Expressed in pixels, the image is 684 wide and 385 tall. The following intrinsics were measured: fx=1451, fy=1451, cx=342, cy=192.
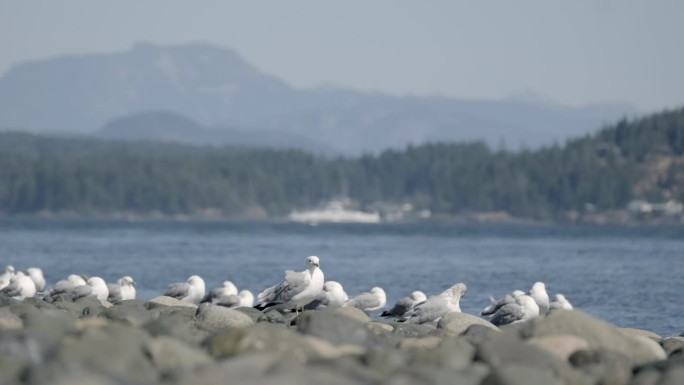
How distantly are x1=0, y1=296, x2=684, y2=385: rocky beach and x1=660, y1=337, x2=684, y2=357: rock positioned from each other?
0.18 feet

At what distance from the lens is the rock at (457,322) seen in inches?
792

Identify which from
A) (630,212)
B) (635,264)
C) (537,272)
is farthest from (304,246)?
(630,212)

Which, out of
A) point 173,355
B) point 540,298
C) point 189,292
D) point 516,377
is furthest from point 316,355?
point 189,292

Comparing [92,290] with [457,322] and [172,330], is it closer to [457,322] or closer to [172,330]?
[457,322]

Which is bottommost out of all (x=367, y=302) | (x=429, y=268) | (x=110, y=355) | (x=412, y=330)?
(x=429, y=268)

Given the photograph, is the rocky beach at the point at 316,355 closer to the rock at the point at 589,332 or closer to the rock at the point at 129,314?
the rock at the point at 589,332

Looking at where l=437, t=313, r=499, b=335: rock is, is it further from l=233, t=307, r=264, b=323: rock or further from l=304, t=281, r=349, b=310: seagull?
l=304, t=281, r=349, b=310: seagull

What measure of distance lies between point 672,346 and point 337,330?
5.17 m

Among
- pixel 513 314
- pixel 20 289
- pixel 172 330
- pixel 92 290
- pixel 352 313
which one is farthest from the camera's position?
pixel 20 289

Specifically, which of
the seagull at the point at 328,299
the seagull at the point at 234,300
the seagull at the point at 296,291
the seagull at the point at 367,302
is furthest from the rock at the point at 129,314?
the seagull at the point at 234,300

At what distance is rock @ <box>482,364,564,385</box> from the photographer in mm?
12367

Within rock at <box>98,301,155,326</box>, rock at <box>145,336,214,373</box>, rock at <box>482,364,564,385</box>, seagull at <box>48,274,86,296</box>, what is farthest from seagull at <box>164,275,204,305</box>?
rock at <box>482,364,564,385</box>

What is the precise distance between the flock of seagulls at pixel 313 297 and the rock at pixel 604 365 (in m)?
6.92

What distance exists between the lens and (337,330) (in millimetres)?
15656
